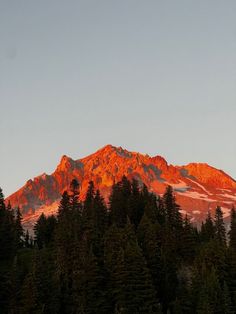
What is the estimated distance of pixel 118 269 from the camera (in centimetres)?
8681

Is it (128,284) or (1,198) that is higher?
(1,198)

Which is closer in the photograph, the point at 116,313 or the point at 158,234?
the point at 116,313

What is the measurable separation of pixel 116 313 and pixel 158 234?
27.9 metres

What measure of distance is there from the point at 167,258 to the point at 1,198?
1747 inches

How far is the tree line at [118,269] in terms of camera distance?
84125mm

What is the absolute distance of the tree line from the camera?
8412 cm

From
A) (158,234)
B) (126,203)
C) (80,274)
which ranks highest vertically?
(126,203)

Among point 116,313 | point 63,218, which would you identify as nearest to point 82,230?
point 63,218

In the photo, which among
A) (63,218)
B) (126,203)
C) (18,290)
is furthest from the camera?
(126,203)

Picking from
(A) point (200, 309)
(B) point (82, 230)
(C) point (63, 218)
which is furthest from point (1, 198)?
(A) point (200, 309)

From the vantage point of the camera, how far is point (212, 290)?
84.6 meters

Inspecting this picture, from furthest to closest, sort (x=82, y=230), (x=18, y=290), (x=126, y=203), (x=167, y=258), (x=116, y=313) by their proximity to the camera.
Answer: (x=126, y=203)
(x=82, y=230)
(x=167, y=258)
(x=18, y=290)
(x=116, y=313)

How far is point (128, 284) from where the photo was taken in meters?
83.9

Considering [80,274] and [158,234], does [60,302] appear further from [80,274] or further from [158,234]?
[158,234]
